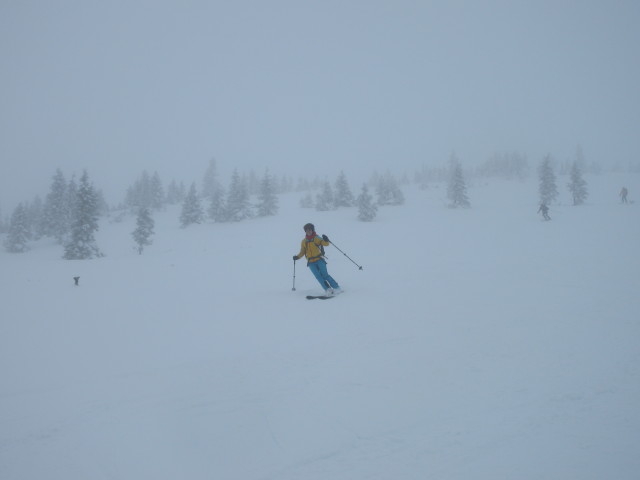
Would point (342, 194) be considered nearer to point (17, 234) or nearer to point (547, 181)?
point (547, 181)

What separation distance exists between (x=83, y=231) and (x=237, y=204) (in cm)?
2381

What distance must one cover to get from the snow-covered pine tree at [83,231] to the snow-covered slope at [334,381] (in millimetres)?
22000

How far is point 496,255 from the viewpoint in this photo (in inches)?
614

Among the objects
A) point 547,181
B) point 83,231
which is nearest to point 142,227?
point 83,231

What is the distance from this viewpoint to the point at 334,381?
4594mm

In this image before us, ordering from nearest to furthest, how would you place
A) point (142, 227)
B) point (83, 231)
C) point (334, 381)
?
point (334, 381), point (83, 231), point (142, 227)

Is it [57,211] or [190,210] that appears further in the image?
[190,210]

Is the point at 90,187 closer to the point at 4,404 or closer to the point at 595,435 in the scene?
the point at 4,404

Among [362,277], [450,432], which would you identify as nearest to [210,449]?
[450,432]

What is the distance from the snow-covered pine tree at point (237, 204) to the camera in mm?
51372

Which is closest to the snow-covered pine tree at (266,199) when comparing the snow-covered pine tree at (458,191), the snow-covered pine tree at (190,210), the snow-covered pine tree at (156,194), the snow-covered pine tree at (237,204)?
the snow-covered pine tree at (237,204)

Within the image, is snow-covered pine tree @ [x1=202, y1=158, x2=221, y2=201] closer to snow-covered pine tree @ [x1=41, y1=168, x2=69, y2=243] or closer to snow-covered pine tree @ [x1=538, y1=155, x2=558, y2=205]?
snow-covered pine tree @ [x1=41, y1=168, x2=69, y2=243]

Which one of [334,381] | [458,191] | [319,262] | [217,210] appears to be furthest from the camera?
[217,210]

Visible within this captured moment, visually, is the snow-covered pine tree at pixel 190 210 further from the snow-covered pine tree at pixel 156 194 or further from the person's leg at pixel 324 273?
the person's leg at pixel 324 273
